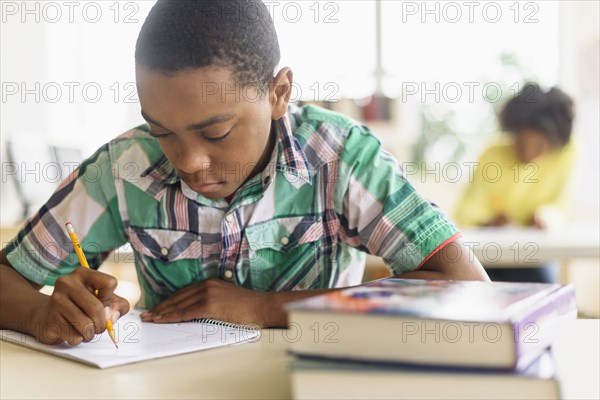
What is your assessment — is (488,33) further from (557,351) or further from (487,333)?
(487,333)

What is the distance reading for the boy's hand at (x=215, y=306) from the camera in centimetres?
100

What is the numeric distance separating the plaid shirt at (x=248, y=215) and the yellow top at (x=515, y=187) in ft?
7.35

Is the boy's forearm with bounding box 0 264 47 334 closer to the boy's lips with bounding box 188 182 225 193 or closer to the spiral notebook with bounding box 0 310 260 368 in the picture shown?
the spiral notebook with bounding box 0 310 260 368

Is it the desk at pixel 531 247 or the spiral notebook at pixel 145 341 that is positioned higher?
the spiral notebook at pixel 145 341

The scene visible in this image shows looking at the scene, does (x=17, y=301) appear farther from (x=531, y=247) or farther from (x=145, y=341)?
(x=531, y=247)

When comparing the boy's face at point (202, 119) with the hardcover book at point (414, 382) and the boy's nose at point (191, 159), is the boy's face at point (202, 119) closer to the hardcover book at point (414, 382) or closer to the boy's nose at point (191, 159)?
the boy's nose at point (191, 159)

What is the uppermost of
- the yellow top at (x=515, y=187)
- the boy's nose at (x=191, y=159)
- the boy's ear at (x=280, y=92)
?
the boy's ear at (x=280, y=92)

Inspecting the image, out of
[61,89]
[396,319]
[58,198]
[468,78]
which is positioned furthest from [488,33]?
[396,319]

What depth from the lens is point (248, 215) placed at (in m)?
1.13

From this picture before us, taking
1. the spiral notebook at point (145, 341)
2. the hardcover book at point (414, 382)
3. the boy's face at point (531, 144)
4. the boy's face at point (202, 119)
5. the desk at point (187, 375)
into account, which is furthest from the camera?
the boy's face at point (531, 144)

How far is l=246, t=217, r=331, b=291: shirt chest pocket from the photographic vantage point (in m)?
1.15

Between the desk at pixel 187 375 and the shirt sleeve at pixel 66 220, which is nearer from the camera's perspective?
the desk at pixel 187 375

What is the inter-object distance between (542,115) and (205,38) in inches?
106

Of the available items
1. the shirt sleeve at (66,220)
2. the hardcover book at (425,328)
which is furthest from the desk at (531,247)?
the hardcover book at (425,328)
